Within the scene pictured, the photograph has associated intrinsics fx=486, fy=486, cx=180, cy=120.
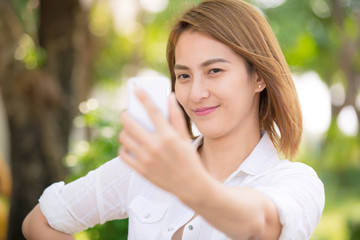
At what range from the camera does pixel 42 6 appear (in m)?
5.19

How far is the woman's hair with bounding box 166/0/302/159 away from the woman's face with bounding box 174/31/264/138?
0.14 feet

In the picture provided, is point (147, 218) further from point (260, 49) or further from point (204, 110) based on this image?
point (260, 49)

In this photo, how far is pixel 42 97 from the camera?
480 cm

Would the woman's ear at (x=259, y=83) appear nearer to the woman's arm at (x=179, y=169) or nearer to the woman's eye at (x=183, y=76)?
the woman's eye at (x=183, y=76)

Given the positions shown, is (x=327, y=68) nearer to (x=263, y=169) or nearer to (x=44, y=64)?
(x=44, y=64)

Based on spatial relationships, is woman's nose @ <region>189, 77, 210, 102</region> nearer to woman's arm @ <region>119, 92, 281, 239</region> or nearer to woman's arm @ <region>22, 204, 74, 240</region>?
woman's arm @ <region>119, 92, 281, 239</region>

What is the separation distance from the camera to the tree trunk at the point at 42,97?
15.0ft

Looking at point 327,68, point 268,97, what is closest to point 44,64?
point 268,97

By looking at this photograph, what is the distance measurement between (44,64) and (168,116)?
4.09 metres

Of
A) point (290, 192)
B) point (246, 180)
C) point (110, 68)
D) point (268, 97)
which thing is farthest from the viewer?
point (110, 68)

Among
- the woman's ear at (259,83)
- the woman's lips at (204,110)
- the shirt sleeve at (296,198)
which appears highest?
the woman's lips at (204,110)

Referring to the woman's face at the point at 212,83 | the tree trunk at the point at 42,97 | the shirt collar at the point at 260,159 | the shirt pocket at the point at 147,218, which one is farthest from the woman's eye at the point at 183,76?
the tree trunk at the point at 42,97

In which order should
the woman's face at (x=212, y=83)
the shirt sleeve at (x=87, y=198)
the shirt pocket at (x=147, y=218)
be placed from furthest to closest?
the shirt sleeve at (x=87, y=198) → the shirt pocket at (x=147, y=218) → the woman's face at (x=212, y=83)

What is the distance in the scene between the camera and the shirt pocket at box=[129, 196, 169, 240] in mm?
1975
